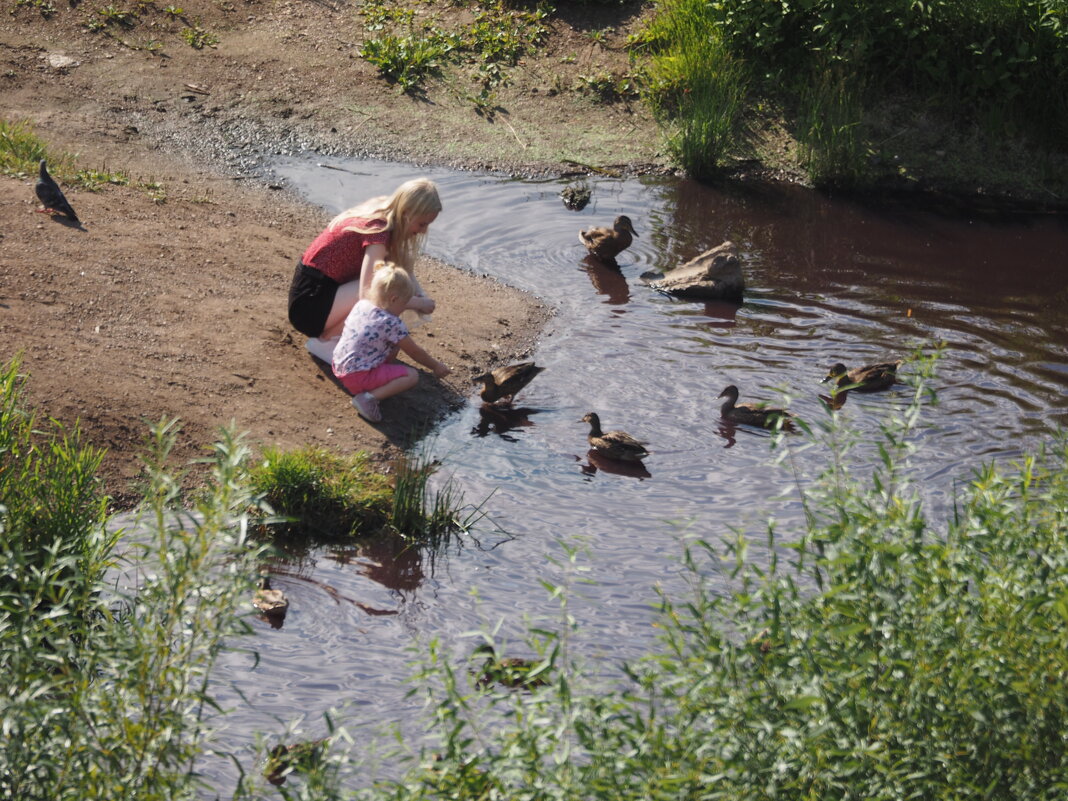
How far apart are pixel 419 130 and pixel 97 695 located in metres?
11.3

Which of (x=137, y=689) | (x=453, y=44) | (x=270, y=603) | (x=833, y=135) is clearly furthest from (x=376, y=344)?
(x=453, y=44)

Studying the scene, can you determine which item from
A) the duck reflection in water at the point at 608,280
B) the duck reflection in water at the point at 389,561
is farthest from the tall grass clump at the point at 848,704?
the duck reflection in water at the point at 608,280

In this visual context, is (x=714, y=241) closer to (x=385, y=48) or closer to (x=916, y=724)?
(x=385, y=48)

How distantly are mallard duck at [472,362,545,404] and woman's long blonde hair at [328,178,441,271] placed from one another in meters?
1.03

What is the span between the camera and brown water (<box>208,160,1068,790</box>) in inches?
244

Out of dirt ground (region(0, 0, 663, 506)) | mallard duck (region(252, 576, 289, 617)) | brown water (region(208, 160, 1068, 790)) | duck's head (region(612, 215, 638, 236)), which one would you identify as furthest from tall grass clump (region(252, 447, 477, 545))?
duck's head (region(612, 215, 638, 236))

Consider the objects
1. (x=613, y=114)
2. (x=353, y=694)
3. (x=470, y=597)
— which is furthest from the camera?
(x=613, y=114)

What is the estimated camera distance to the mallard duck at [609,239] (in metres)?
11.4

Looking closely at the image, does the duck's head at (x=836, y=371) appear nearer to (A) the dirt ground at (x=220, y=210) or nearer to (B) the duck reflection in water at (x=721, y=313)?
(B) the duck reflection in water at (x=721, y=313)

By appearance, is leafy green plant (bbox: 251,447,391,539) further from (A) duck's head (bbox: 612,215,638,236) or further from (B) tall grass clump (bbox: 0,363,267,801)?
(A) duck's head (bbox: 612,215,638,236)

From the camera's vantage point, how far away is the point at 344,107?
580 inches

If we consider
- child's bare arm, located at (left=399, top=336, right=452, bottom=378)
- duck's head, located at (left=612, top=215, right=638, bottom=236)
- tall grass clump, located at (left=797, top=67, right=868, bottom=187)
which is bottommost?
child's bare arm, located at (left=399, top=336, right=452, bottom=378)

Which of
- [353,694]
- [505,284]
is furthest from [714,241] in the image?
[353,694]

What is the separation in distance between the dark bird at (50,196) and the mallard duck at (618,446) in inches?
197
